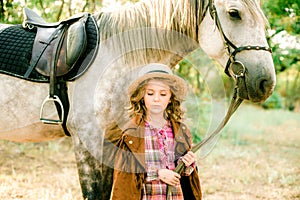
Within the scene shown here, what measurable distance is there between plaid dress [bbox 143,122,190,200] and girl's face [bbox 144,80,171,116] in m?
0.11

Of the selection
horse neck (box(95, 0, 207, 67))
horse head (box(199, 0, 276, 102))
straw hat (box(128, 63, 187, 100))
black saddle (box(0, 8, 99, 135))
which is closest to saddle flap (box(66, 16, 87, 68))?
black saddle (box(0, 8, 99, 135))

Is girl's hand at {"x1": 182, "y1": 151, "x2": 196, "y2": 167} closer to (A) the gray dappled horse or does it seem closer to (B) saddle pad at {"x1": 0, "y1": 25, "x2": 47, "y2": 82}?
(A) the gray dappled horse

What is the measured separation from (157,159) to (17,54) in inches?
49.3

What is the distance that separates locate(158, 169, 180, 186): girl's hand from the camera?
2020mm

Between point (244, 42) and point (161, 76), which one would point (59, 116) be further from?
→ point (244, 42)

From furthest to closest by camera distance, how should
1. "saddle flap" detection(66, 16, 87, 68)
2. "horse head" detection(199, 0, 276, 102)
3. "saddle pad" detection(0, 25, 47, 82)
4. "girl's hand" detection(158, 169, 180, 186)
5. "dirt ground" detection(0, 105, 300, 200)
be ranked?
"dirt ground" detection(0, 105, 300, 200) → "saddle pad" detection(0, 25, 47, 82) → "saddle flap" detection(66, 16, 87, 68) → "horse head" detection(199, 0, 276, 102) → "girl's hand" detection(158, 169, 180, 186)

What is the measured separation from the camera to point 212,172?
5.66 metres

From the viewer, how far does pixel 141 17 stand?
255cm

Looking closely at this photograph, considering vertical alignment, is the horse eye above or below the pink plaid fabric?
above

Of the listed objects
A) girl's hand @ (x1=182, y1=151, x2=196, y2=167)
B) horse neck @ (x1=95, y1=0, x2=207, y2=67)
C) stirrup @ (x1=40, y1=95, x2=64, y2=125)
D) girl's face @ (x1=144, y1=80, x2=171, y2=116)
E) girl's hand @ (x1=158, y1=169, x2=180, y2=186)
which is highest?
horse neck @ (x1=95, y1=0, x2=207, y2=67)

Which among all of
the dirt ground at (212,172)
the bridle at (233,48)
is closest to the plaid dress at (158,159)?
the bridle at (233,48)

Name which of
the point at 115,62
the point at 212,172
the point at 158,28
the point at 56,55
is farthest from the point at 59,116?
Result: the point at 212,172

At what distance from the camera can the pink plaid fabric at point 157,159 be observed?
212 cm

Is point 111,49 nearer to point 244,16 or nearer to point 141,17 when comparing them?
point 141,17
